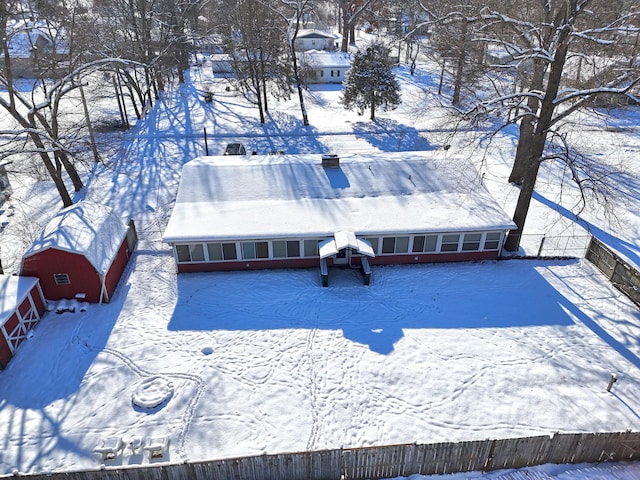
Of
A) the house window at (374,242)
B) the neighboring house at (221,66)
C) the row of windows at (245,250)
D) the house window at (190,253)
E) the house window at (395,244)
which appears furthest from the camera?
the neighboring house at (221,66)

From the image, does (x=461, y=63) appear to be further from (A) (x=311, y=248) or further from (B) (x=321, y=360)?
(B) (x=321, y=360)

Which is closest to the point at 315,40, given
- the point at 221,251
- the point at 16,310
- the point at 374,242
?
the point at 374,242

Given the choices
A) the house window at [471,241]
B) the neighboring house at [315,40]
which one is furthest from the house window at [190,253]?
the neighboring house at [315,40]

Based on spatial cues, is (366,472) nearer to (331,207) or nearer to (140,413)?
(140,413)

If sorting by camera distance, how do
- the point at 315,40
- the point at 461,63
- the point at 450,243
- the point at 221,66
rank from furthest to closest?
the point at 315,40 → the point at 221,66 → the point at 461,63 → the point at 450,243

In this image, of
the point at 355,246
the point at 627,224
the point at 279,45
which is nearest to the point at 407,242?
the point at 355,246

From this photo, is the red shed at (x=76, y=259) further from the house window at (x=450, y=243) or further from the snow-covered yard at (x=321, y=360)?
the house window at (x=450, y=243)
